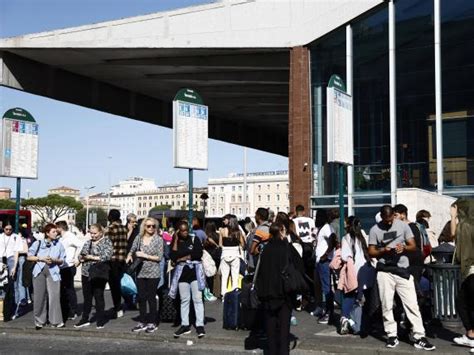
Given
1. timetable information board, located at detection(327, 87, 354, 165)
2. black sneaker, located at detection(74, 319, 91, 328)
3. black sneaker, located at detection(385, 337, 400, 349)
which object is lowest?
black sneaker, located at detection(74, 319, 91, 328)

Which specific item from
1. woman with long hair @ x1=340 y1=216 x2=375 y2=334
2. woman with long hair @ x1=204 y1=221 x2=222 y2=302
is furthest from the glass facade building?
woman with long hair @ x1=340 y1=216 x2=375 y2=334

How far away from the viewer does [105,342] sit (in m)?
10.4

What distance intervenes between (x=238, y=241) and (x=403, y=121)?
8887mm

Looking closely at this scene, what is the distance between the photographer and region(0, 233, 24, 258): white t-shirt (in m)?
13.1

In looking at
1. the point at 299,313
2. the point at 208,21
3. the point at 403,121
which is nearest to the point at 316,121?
the point at 403,121

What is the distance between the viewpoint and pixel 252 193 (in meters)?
133

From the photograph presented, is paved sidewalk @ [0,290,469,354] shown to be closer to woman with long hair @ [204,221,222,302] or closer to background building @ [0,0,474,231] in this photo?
woman with long hair @ [204,221,222,302]

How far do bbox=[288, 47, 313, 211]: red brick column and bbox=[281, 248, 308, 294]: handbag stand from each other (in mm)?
13399

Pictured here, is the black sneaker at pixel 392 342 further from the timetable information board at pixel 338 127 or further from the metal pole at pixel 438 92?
the metal pole at pixel 438 92

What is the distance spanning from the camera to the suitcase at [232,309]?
35.2ft

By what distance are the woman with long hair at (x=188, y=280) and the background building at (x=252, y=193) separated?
11087cm

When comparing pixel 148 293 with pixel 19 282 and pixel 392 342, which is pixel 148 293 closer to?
pixel 392 342

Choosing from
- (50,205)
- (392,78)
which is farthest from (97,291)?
(50,205)

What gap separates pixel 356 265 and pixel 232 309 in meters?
2.34
